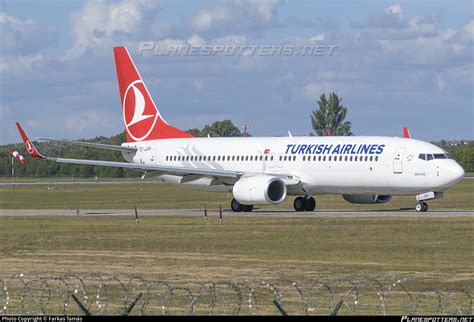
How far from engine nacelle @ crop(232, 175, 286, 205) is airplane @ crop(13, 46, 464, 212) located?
0.15 feet

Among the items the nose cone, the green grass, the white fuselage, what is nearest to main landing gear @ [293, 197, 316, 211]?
the white fuselage

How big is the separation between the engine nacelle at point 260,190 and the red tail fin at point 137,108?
9.67 m

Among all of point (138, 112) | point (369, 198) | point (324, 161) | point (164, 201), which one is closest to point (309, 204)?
point (369, 198)

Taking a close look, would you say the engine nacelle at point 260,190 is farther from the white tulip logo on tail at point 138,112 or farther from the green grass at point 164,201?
the white tulip logo on tail at point 138,112

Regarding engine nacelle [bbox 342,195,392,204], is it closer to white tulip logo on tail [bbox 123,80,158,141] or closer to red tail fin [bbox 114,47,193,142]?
red tail fin [bbox 114,47,193,142]

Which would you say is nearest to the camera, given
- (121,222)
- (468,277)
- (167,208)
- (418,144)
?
(468,277)

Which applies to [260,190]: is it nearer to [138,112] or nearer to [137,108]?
[138,112]

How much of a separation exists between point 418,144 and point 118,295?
30158 mm

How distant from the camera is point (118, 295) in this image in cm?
2408

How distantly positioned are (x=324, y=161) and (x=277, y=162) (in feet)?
10.0

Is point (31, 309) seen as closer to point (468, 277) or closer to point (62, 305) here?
point (62, 305)

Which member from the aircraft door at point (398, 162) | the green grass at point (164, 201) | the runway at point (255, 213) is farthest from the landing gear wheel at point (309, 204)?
the aircraft door at point (398, 162)

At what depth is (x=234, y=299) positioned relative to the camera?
22797 millimetres

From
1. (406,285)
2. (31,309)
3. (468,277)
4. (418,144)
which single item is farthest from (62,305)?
(418,144)
